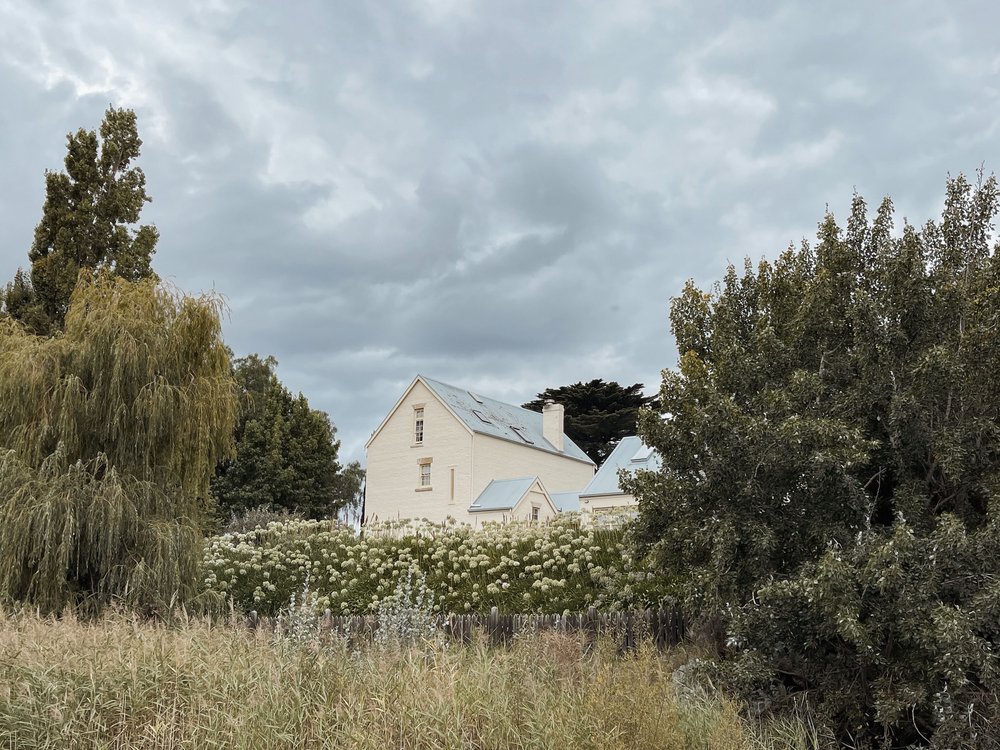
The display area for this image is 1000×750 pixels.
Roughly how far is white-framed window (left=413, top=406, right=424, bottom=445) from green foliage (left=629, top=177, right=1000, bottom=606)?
24.7 metres

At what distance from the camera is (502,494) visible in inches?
1218

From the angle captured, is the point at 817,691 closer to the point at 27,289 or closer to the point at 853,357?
the point at 853,357

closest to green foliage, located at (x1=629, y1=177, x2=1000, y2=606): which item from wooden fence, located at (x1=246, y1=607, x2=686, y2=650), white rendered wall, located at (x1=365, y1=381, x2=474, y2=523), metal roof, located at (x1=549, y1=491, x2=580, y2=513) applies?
wooden fence, located at (x1=246, y1=607, x2=686, y2=650)

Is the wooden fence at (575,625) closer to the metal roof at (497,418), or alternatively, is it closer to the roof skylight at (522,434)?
the metal roof at (497,418)

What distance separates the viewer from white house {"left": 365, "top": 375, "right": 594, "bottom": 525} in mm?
31391

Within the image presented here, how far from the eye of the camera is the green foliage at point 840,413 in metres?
7.80

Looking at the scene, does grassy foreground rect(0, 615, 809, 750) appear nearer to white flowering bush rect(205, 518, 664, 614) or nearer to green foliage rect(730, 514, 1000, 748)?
green foliage rect(730, 514, 1000, 748)

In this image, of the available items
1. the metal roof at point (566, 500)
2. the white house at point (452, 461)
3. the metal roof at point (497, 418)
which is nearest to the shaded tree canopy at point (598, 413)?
the metal roof at point (497, 418)

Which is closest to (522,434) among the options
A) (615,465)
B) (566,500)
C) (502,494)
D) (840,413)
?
(566,500)

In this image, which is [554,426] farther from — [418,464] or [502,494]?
[502,494]

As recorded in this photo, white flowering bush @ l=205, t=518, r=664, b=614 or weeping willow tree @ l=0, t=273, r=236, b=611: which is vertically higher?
weeping willow tree @ l=0, t=273, r=236, b=611

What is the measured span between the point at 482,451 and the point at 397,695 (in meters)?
26.7

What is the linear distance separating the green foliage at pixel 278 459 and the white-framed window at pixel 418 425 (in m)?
7.25

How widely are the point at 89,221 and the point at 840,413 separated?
62.1 ft
